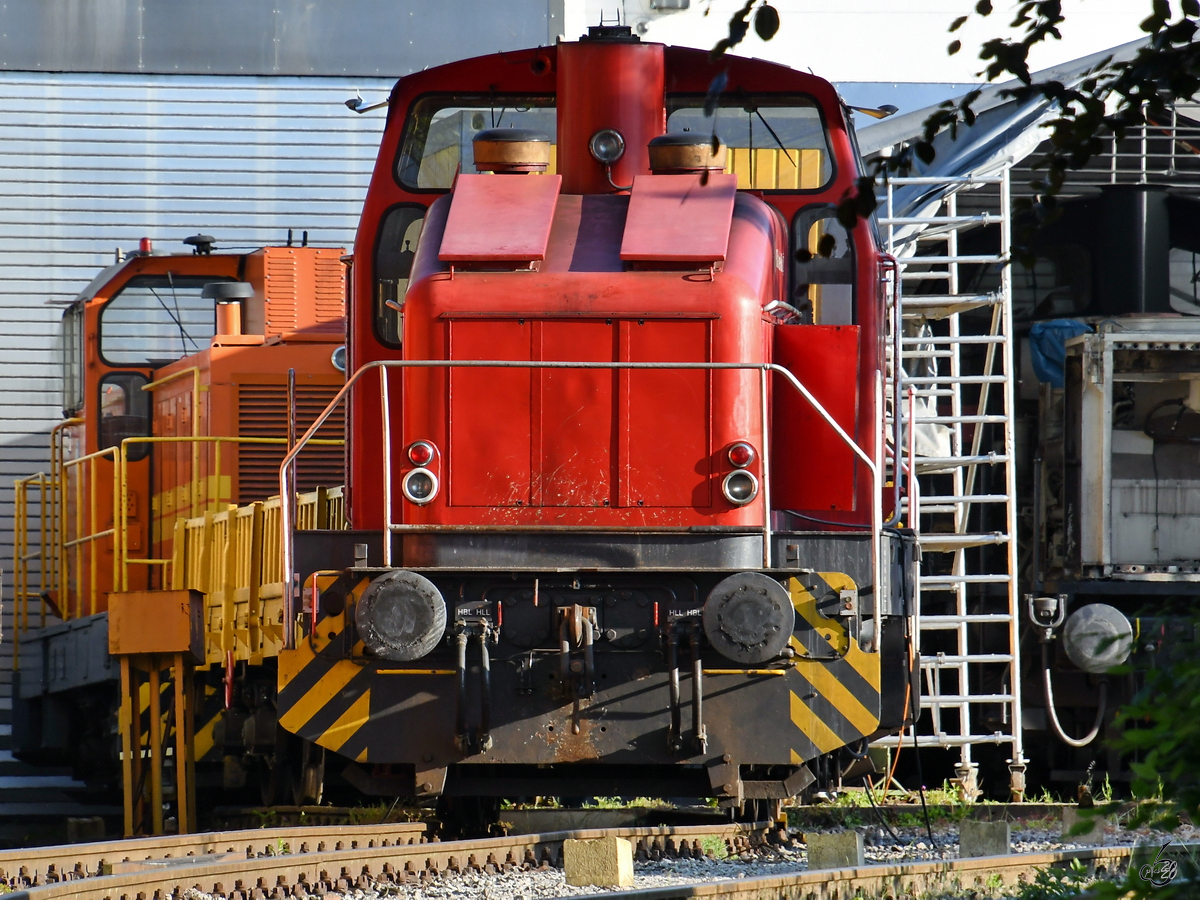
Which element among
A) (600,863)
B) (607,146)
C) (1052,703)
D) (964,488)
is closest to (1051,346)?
(964,488)

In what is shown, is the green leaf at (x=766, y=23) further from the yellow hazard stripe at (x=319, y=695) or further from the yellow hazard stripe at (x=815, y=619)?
the yellow hazard stripe at (x=319, y=695)

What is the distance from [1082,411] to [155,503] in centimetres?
614

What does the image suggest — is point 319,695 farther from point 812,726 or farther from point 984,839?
point 984,839

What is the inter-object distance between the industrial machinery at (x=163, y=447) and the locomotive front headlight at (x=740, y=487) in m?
3.26

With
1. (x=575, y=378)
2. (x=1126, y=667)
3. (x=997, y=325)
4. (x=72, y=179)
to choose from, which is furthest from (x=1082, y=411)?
(x=72, y=179)

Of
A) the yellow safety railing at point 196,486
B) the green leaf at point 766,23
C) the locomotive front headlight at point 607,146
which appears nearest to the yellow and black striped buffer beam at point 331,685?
the locomotive front headlight at point 607,146

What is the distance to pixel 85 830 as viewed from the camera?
10.4 meters

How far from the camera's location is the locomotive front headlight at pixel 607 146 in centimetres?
708

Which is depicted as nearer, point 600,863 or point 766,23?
point 766,23

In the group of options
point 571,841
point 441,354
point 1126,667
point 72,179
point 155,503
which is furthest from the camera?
point 72,179

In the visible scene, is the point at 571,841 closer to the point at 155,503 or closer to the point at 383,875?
the point at 383,875

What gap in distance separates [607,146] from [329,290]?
3.76m

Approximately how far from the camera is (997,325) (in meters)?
11.4

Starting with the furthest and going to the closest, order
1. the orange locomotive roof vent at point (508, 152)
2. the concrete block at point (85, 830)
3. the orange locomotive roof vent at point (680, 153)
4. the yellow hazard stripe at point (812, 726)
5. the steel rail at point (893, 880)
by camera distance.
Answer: the concrete block at point (85, 830) < the orange locomotive roof vent at point (508, 152) < the orange locomotive roof vent at point (680, 153) < the yellow hazard stripe at point (812, 726) < the steel rail at point (893, 880)
